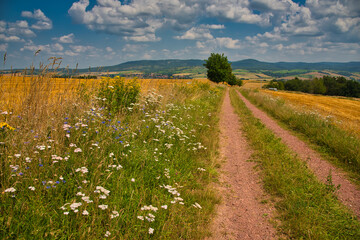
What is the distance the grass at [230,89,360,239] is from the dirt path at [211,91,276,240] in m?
0.28

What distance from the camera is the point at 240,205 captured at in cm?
405

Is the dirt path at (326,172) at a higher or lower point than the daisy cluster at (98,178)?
lower

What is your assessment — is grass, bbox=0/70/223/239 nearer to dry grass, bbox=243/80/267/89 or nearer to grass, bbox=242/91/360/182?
grass, bbox=242/91/360/182

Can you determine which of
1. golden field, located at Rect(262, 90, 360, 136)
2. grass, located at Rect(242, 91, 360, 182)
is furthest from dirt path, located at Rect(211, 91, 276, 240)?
golden field, located at Rect(262, 90, 360, 136)

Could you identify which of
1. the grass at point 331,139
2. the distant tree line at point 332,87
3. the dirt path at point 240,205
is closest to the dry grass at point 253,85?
the distant tree line at point 332,87

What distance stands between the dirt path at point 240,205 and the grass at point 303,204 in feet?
0.92

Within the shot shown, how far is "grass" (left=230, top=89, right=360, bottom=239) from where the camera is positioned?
3285 millimetres

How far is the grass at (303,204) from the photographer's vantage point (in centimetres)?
329

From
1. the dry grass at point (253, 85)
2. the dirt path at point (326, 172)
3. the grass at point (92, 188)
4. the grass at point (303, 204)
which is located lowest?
the dirt path at point (326, 172)

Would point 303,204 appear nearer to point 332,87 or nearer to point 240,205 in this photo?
point 240,205

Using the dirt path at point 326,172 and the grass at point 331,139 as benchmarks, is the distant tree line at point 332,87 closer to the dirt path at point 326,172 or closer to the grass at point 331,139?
the grass at point 331,139

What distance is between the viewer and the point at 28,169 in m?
3.08

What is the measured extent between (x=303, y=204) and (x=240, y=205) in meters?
1.23

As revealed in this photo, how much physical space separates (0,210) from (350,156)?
8.91 m
